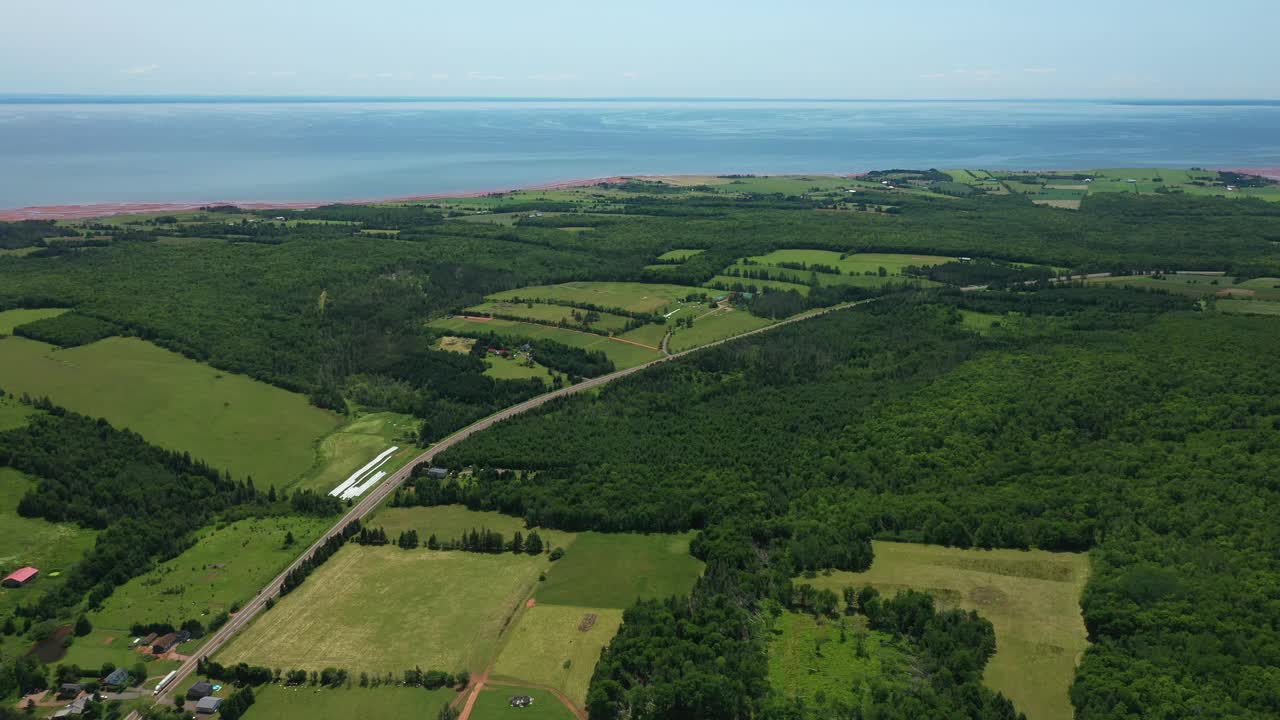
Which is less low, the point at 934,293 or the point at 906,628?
the point at 934,293

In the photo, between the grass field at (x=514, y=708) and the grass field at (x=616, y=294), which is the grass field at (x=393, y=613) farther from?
the grass field at (x=616, y=294)

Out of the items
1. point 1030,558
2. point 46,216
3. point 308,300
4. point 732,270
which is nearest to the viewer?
point 1030,558

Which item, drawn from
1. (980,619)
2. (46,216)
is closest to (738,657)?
(980,619)

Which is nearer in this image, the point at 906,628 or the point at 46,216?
the point at 906,628

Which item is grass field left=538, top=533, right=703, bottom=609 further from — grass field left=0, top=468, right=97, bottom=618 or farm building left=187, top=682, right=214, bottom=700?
grass field left=0, top=468, right=97, bottom=618

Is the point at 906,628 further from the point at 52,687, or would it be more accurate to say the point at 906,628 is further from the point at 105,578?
the point at 105,578

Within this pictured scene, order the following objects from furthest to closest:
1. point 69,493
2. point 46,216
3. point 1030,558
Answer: point 46,216
point 69,493
point 1030,558
